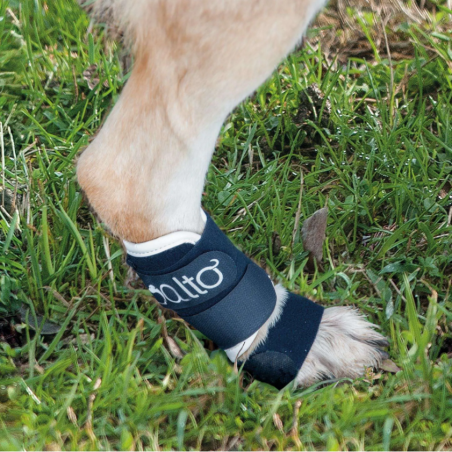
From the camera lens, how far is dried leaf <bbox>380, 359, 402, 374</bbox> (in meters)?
1.87

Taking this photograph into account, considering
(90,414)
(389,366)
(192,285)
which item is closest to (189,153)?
(192,285)

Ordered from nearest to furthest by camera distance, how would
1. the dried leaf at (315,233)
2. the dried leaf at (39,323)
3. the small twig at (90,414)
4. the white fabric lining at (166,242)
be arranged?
the small twig at (90,414) < the white fabric lining at (166,242) < the dried leaf at (39,323) < the dried leaf at (315,233)

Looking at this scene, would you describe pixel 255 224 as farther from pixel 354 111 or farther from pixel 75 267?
pixel 354 111

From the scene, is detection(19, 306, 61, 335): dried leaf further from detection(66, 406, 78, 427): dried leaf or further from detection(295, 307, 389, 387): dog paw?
detection(295, 307, 389, 387): dog paw

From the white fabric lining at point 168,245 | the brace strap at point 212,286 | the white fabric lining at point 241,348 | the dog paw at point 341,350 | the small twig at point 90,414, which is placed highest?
the white fabric lining at point 168,245

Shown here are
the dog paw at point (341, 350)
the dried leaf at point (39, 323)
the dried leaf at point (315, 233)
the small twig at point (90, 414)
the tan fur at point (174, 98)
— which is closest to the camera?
the tan fur at point (174, 98)

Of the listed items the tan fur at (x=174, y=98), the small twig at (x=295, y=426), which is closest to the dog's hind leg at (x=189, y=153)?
the tan fur at (x=174, y=98)

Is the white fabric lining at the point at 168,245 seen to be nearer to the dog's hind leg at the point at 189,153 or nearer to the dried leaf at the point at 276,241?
the dog's hind leg at the point at 189,153

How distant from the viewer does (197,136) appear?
1.66 meters

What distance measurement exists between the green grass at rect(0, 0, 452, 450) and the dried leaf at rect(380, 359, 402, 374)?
37 millimetres

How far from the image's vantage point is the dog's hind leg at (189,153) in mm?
1490

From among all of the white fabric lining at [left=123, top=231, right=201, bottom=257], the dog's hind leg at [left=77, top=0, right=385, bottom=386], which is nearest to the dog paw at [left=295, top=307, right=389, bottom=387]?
the dog's hind leg at [left=77, top=0, right=385, bottom=386]

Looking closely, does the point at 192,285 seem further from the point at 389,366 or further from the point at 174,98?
the point at 389,366

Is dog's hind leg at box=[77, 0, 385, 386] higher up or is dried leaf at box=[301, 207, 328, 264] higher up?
dog's hind leg at box=[77, 0, 385, 386]
